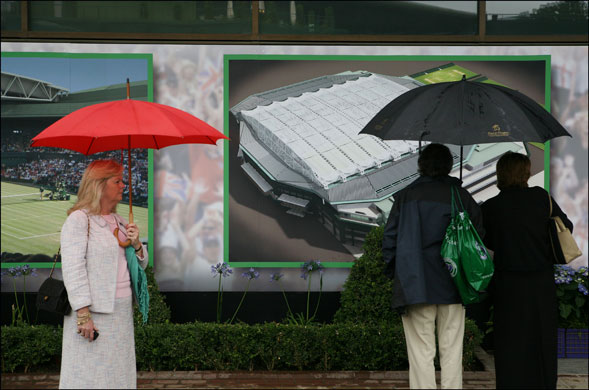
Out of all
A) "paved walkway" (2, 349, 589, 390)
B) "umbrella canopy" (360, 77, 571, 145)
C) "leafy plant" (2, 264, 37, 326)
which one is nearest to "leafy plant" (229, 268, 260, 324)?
"paved walkway" (2, 349, 589, 390)

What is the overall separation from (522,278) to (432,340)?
29.9 inches

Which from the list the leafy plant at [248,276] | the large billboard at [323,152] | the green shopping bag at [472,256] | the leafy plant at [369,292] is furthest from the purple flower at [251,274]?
the green shopping bag at [472,256]

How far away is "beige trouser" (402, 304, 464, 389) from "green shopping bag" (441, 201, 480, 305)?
15 cm

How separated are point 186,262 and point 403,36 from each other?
11.4 feet

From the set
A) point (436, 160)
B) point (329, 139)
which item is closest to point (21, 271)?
point (329, 139)

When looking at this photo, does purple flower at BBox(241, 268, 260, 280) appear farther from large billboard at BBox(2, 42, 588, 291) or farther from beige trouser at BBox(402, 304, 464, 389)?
beige trouser at BBox(402, 304, 464, 389)

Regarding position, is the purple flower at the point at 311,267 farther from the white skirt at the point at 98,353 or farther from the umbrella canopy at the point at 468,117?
the white skirt at the point at 98,353

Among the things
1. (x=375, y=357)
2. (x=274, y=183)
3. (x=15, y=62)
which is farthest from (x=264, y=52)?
(x=375, y=357)

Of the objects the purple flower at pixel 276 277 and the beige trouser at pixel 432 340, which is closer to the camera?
the beige trouser at pixel 432 340

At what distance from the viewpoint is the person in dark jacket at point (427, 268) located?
12.9 ft

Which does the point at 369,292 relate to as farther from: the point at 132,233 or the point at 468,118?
the point at 132,233

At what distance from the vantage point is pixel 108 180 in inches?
140

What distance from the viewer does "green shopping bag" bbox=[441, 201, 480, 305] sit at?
12.7 ft

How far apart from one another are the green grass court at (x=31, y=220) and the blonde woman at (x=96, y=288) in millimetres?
3009
